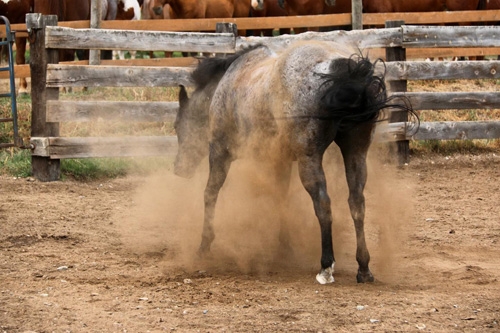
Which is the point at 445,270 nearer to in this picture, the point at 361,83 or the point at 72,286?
the point at 361,83

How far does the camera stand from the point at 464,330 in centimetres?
441

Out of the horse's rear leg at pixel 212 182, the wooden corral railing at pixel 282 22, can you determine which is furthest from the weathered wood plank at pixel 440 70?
the horse's rear leg at pixel 212 182

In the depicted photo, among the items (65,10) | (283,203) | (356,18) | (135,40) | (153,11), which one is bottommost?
(283,203)

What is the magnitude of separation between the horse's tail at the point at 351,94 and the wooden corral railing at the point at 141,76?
299 cm

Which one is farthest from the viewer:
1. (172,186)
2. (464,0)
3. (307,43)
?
(464,0)

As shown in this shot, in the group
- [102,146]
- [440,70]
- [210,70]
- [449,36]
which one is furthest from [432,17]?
[210,70]

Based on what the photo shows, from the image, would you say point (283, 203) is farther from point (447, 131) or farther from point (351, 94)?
point (447, 131)

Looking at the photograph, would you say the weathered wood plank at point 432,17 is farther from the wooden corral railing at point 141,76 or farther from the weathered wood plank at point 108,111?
the weathered wood plank at point 108,111

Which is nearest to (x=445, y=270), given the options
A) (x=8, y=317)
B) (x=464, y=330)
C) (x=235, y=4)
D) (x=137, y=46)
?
(x=464, y=330)

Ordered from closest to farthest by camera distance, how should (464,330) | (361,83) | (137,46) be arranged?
(464,330) < (361,83) < (137,46)

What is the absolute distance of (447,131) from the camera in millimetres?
10219

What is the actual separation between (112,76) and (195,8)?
308 inches

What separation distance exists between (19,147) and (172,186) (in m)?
2.23

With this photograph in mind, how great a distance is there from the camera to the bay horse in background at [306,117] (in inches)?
206
